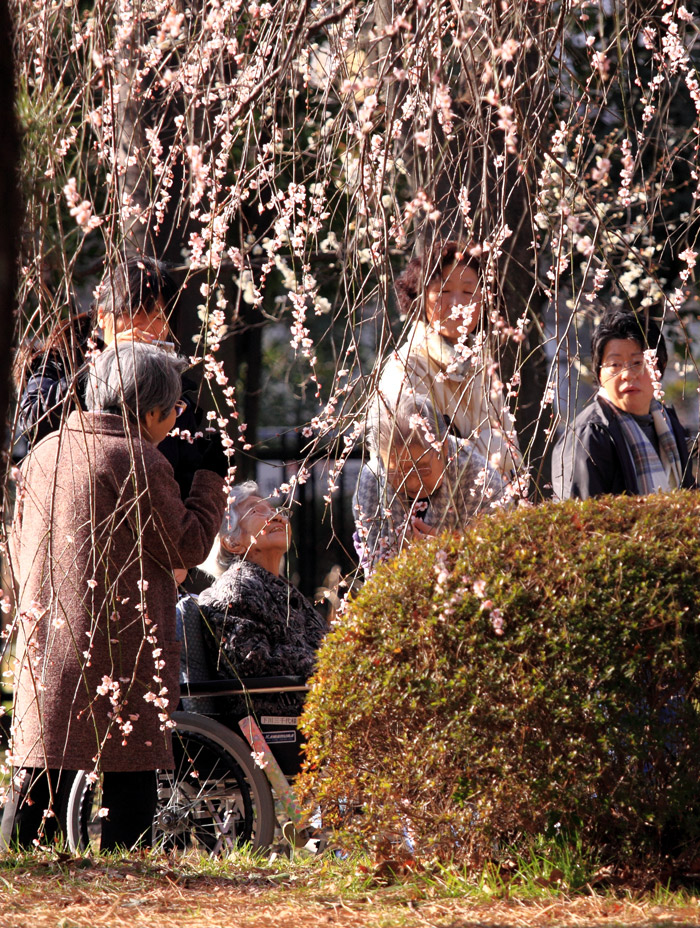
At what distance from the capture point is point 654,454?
401 centimetres

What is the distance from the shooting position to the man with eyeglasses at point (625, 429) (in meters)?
3.88

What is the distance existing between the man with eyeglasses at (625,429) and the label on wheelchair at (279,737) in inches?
55.0

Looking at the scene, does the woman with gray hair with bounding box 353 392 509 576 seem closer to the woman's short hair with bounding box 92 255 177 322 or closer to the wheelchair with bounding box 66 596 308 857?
the woman's short hair with bounding box 92 255 177 322

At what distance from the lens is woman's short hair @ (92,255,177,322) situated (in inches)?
98.1

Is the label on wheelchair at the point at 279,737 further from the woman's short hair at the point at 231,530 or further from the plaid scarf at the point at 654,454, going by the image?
the plaid scarf at the point at 654,454

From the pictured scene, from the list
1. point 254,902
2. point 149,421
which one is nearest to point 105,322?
point 149,421

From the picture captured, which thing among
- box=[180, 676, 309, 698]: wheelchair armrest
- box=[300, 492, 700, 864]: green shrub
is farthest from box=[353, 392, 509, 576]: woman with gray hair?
box=[180, 676, 309, 698]: wheelchair armrest

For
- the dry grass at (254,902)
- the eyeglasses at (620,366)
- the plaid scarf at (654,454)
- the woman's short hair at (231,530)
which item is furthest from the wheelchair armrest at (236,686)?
the eyeglasses at (620,366)

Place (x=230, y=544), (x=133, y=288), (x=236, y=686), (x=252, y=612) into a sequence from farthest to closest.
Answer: (x=230, y=544)
(x=252, y=612)
(x=236, y=686)
(x=133, y=288)

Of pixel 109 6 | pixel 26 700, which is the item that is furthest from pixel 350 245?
pixel 26 700

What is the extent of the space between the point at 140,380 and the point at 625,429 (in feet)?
5.88

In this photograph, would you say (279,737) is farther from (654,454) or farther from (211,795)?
(654,454)

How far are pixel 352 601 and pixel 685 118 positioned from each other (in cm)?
633

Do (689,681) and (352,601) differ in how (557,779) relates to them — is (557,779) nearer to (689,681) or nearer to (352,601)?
(689,681)
